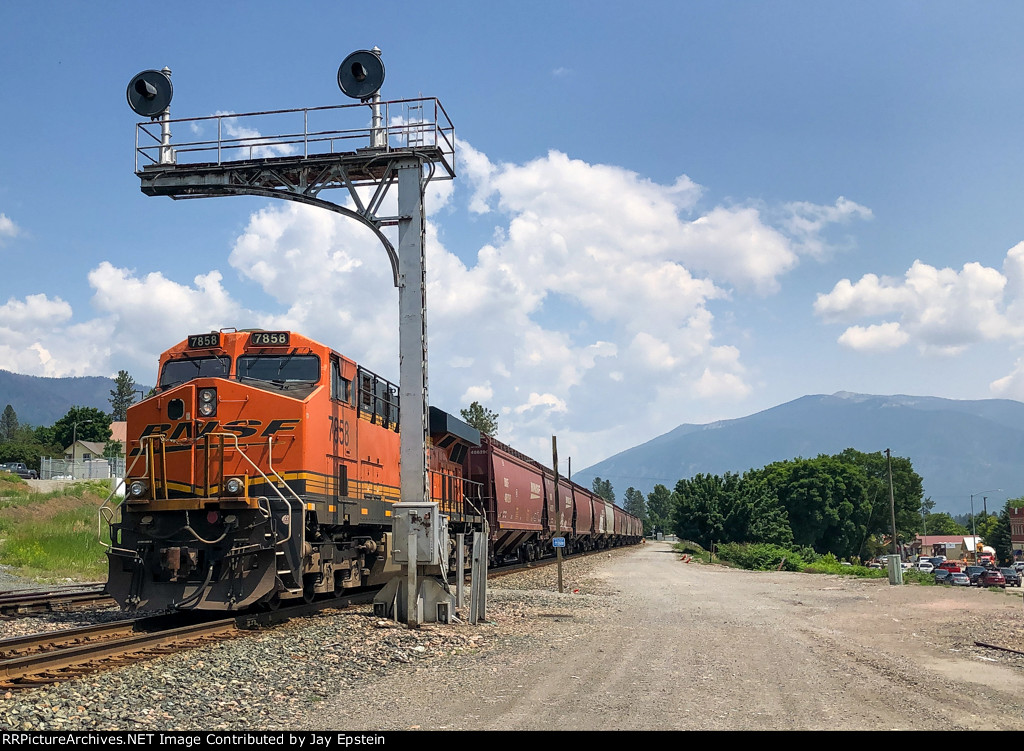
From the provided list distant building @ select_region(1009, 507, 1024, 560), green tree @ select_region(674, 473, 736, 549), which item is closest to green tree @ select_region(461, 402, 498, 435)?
green tree @ select_region(674, 473, 736, 549)

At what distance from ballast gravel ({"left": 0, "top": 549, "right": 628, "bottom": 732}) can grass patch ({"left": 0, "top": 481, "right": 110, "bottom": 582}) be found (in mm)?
12116

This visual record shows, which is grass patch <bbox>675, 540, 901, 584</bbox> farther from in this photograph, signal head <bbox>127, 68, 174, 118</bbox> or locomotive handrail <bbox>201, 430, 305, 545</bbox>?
signal head <bbox>127, 68, 174, 118</bbox>

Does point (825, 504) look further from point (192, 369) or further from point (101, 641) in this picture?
point (101, 641)

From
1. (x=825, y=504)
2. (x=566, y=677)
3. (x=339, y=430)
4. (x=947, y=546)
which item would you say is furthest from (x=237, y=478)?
(x=947, y=546)

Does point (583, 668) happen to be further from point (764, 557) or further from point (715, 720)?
point (764, 557)

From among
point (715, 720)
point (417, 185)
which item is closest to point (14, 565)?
point (417, 185)

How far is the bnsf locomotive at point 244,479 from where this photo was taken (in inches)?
496

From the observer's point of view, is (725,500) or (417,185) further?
(725,500)

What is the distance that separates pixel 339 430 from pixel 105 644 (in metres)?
5.36

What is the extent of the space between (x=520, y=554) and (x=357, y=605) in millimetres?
20138

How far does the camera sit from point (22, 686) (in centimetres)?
835

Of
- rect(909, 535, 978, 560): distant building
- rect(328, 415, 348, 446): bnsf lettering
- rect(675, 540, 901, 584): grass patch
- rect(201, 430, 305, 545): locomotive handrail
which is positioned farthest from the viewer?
rect(909, 535, 978, 560): distant building

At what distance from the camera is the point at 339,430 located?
14.7m

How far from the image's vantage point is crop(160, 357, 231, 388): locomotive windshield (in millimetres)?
14109
